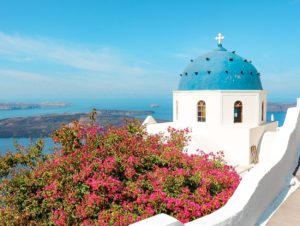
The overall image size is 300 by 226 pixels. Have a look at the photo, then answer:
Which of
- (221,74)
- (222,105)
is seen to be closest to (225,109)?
(222,105)

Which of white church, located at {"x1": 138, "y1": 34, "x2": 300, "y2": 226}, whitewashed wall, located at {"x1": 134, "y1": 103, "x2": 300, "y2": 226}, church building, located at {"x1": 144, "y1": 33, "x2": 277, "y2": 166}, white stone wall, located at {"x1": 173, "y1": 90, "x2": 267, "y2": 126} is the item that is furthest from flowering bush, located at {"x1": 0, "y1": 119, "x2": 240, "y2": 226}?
white stone wall, located at {"x1": 173, "y1": 90, "x2": 267, "y2": 126}

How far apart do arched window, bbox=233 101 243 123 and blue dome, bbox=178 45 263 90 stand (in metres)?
0.82

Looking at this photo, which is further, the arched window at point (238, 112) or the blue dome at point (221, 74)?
the arched window at point (238, 112)

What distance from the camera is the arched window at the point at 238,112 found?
14.9m

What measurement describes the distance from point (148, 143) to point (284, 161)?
3449 mm

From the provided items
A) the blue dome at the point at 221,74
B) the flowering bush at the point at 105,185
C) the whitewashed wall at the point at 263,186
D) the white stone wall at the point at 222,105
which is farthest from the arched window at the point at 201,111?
the flowering bush at the point at 105,185

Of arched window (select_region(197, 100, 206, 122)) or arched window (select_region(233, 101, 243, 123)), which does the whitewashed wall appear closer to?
arched window (select_region(233, 101, 243, 123))

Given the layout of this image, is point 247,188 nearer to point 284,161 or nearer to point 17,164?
point 284,161

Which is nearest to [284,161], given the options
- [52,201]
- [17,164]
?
[52,201]

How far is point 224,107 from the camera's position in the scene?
14.7 meters

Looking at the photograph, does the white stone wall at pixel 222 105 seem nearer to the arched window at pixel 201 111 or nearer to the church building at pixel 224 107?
the church building at pixel 224 107

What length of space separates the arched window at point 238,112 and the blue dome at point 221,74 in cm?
82

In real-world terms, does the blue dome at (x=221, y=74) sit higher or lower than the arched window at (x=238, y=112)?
higher

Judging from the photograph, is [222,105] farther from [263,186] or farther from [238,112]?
[263,186]
